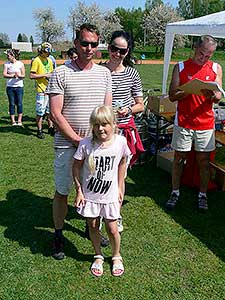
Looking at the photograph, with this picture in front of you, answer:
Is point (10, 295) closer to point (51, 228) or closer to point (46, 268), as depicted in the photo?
point (46, 268)

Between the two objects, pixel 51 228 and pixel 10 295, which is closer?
pixel 10 295

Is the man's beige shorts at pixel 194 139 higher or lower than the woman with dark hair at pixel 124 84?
lower

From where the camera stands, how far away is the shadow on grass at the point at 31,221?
122 inches

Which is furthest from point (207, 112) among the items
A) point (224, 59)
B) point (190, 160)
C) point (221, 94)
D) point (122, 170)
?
point (224, 59)

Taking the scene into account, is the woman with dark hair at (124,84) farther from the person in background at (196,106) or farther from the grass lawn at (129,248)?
the grass lawn at (129,248)

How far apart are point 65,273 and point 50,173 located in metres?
2.22

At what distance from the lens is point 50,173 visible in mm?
4852

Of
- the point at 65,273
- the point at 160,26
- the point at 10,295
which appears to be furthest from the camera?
the point at 160,26

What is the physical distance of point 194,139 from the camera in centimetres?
360

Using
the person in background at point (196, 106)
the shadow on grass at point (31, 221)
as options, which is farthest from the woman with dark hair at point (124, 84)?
the shadow on grass at point (31, 221)

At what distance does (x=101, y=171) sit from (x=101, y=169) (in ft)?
0.05

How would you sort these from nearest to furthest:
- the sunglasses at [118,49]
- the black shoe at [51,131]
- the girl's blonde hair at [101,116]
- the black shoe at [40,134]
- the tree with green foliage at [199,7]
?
1. the girl's blonde hair at [101,116]
2. the sunglasses at [118,49]
3. the black shoe at [40,134]
4. the black shoe at [51,131]
5. the tree with green foliage at [199,7]

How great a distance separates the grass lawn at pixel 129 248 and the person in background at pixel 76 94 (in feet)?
2.62

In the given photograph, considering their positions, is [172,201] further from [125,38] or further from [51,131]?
[51,131]
